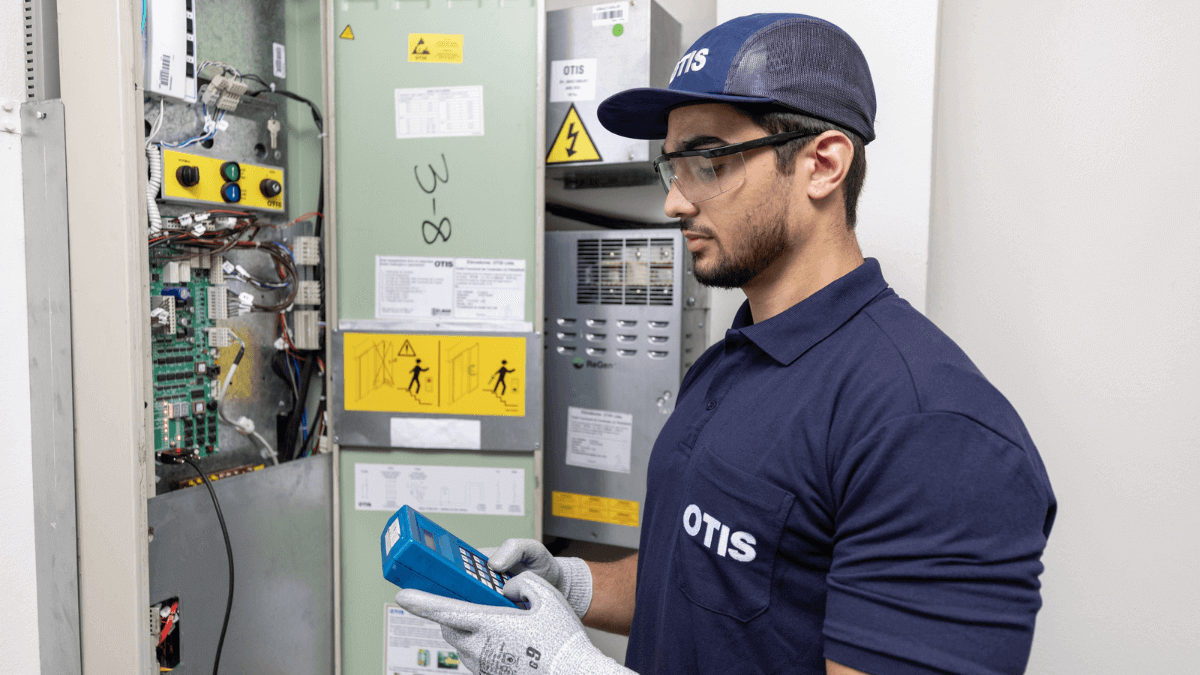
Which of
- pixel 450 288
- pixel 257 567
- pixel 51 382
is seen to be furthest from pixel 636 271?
pixel 51 382

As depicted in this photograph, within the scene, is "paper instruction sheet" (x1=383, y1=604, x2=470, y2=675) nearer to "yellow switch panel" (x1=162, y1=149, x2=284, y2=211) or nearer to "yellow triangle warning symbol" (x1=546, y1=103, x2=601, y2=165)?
"yellow switch panel" (x1=162, y1=149, x2=284, y2=211)

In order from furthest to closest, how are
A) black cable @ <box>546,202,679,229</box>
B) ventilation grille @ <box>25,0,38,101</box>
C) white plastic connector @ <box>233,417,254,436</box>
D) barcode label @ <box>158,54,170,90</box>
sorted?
black cable @ <box>546,202,679,229</box> → white plastic connector @ <box>233,417,254,436</box> → barcode label @ <box>158,54,170,90</box> → ventilation grille @ <box>25,0,38,101</box>

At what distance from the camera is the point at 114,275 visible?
1.25 meters

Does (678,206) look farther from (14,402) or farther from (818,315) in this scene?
(14,402)

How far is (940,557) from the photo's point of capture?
0.58m

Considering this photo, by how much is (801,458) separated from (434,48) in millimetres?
1319

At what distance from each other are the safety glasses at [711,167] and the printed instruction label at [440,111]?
78cm

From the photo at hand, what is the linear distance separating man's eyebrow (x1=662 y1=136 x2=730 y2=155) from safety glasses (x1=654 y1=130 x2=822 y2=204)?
0.04ft

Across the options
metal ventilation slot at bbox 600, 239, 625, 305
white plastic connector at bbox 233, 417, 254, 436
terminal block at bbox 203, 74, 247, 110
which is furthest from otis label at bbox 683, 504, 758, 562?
terminal block at bbox 203, 74, 247, 110

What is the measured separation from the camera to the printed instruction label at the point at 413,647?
1.65 meters

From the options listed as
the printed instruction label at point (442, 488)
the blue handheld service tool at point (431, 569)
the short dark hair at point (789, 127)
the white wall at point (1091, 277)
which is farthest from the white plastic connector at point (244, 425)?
the white wall at point (1091, 277)

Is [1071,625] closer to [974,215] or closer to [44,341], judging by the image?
[974,215]

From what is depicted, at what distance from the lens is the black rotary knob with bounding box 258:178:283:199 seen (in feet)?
5.56

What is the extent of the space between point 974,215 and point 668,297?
0.68 meters
